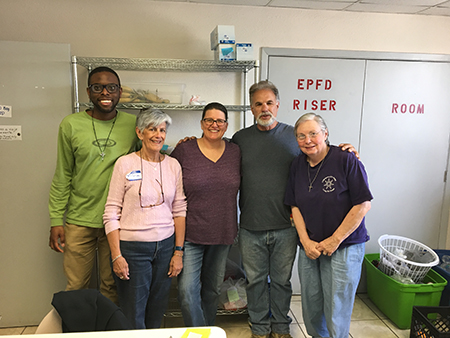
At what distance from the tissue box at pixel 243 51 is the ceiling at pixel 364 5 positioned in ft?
1.43

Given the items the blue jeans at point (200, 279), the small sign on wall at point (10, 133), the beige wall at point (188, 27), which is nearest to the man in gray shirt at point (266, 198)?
the blue jeans at point (200, 279)

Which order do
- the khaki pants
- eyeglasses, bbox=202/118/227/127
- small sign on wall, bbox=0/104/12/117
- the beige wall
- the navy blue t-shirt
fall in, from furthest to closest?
the beige wall
small sign on wall, bbox=0/104/12/117
the khaki pants
eyeglasses, bbox=202/118/227/127
the navy blue t-shirt

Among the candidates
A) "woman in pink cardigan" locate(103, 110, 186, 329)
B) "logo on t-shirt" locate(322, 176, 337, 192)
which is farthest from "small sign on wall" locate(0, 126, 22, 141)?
"logo on t-shirt" locate(322, 176, 337, 192)

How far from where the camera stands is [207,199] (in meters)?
1.93

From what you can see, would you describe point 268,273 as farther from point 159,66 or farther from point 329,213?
point 159,66

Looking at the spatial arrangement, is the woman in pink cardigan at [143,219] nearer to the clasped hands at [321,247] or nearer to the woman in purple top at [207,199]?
the woman in purple top at [207,199]

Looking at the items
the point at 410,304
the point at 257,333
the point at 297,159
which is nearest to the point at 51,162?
the point at 297,159

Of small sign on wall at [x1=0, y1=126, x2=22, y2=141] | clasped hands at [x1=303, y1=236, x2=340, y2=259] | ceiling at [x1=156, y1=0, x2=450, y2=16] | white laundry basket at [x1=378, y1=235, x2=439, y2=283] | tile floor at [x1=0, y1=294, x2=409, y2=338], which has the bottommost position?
tile floor at [x1=0, y1=294, x2=409, y2=338]

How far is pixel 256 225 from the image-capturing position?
6.66 feet

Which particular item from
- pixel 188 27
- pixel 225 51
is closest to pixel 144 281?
pixel 225 51

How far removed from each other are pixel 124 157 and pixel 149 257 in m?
0.57

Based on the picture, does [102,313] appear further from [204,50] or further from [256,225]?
[204,50]

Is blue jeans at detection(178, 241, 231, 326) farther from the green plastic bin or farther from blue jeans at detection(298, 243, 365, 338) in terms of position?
the green plastic bin

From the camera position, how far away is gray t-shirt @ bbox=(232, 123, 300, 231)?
6.60 feet
